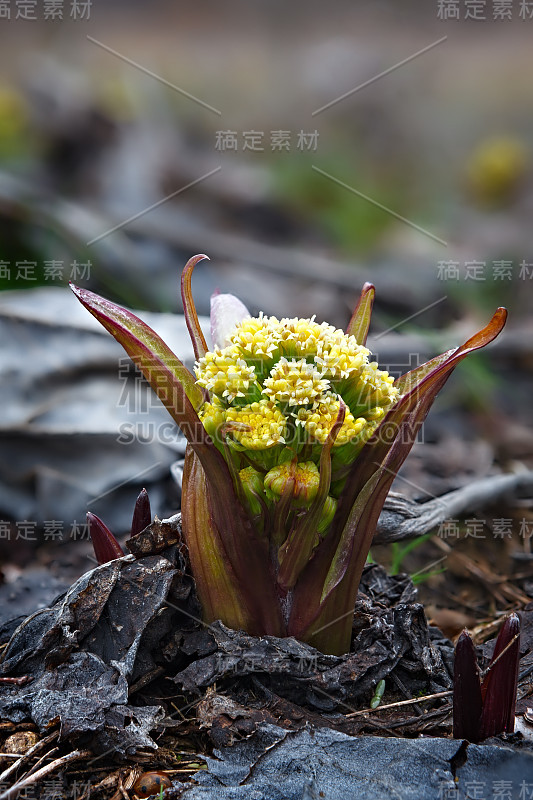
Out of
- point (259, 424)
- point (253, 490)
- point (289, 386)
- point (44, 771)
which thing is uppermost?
point (289, 386)

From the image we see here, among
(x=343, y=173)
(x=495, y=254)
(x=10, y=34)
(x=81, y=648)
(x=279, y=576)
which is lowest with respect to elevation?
(x=81, y=648)

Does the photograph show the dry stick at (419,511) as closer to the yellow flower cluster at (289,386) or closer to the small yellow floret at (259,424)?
the yellow flower cluster at (289,386)

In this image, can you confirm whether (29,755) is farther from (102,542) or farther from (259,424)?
(259,424)

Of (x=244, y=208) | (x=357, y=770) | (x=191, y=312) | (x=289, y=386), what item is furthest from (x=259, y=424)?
(x=244, y=208)

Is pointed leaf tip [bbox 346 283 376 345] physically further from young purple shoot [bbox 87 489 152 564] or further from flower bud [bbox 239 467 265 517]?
young purple shoot [bbox 87 489 152 564]

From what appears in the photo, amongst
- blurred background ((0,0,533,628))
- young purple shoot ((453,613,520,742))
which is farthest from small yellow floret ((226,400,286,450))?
blurred background ((0,0,533,628))

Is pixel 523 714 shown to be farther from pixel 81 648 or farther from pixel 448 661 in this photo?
pixel 81 648

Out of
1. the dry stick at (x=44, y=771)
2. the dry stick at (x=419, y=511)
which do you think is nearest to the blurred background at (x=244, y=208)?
the dry stick at (x=419, y=511)

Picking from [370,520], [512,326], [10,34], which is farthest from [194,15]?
[370,520]
